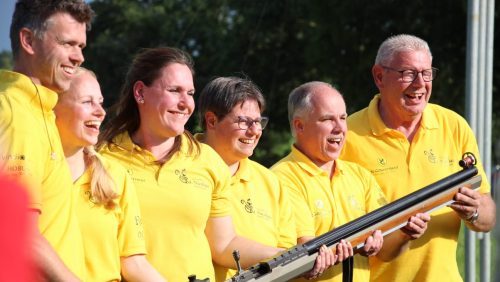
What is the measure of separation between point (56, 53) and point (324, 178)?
1854 millimetres

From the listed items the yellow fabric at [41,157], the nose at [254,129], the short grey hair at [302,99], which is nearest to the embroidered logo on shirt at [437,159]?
the short grey hair at [302,99]

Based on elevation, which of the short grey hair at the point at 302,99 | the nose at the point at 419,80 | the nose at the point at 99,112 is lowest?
the nose at the point at 99,112

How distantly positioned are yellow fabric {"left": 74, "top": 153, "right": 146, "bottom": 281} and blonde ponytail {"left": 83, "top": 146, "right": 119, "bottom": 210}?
0.06 ft

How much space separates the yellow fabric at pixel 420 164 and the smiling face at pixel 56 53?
214 centimetres

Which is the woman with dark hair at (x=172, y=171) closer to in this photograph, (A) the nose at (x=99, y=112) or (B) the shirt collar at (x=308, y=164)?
(A) the nose at (x=99, y=112)

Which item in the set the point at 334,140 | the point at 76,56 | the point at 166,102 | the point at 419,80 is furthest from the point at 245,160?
the point at 76,56

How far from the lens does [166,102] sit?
12.0 feet

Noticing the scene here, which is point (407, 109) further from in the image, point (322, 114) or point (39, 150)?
point (39, 150)

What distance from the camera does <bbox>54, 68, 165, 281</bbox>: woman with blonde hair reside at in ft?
10.1

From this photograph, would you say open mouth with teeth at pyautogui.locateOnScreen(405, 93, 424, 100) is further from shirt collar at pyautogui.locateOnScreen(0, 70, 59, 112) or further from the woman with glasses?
shirt collar at pyautogui.locateOnScreen(0, 70, 59, 112)

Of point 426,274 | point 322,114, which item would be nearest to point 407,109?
point 322,114

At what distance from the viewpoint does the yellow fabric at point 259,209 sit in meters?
3.91

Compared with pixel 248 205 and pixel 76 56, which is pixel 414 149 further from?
pixel 76 56

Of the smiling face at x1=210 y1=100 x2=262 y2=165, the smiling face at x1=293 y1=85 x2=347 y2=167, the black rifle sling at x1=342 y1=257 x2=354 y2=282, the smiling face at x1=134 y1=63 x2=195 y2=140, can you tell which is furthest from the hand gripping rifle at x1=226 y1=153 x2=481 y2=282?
the smiling face at x1=134 y1=63 x2=195 y2=140
